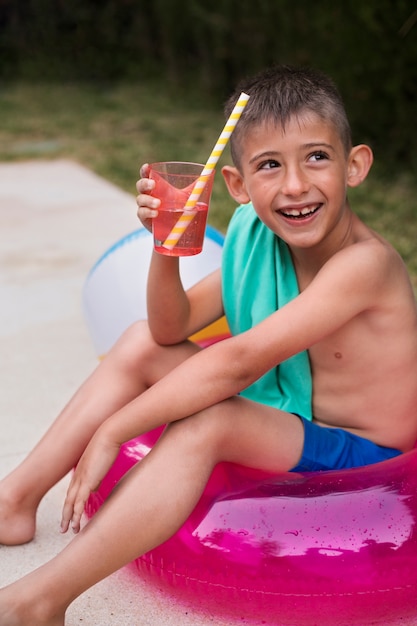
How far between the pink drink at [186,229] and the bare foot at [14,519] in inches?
27.7

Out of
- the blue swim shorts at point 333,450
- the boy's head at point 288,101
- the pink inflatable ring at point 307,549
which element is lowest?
the pink inflatable ring at point 307,549

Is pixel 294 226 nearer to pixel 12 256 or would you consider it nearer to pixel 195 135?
pixel 12 256

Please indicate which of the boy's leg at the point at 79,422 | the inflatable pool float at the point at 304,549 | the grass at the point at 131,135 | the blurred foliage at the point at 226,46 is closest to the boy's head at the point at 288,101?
the boy's leg at the point at 79,422

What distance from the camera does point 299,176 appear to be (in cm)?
189

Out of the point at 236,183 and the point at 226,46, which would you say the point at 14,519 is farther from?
the point at 226,46

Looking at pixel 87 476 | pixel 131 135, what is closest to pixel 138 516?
pixel 87 476

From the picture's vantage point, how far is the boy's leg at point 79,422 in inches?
83.3

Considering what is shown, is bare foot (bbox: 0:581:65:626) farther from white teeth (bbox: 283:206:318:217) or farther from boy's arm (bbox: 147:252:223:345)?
A: white teeth (bbox: 283:206:318:217)

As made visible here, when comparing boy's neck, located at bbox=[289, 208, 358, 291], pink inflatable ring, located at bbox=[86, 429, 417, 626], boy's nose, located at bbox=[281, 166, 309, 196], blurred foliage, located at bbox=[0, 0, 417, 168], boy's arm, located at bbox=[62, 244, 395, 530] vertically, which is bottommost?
pink inflatable ring, located at bbox=[86, 429, 417, 626]

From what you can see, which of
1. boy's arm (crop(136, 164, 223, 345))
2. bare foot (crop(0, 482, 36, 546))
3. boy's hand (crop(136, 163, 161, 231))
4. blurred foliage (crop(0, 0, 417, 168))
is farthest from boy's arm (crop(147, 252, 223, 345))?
blurred foliage (crop(0, 0, 417, 168))

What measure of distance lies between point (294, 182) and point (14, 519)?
982 mm

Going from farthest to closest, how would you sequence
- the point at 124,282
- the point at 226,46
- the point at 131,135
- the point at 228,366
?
the point at 226,46
the point at 131,135
the point at 124,282
the point at 228,366

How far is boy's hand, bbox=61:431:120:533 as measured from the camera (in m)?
1.80

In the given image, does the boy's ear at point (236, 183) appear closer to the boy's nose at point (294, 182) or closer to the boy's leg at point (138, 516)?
the boy's nose at point (294, 182)
